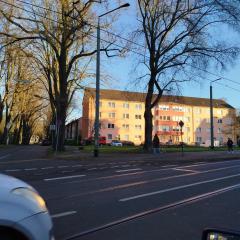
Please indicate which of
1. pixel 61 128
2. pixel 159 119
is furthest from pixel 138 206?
pixel 159 119

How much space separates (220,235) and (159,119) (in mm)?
108255

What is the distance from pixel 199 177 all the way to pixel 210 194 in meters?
4.67

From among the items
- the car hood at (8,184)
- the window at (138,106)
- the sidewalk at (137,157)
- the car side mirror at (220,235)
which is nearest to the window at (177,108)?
the window at (138,106)

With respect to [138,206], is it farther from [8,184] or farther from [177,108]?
[177,108]

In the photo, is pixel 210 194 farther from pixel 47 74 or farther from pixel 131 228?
pixel 47 74

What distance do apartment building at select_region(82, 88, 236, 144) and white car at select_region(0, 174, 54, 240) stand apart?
308 ft

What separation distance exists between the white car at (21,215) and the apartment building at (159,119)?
308 feet

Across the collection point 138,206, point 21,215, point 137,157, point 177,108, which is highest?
point 177,108

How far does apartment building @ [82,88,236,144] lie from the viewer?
347 ft

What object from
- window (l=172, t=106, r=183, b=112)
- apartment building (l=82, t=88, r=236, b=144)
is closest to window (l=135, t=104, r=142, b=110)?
apartment building (l=82, t=88, r=236, b=144)

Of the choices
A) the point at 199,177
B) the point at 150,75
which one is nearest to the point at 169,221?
the point at 199,177

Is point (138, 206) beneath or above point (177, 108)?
beneath

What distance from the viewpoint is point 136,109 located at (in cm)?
11056

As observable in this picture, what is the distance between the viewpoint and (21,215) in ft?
11.6
